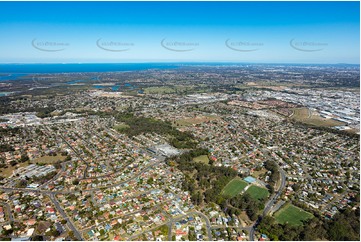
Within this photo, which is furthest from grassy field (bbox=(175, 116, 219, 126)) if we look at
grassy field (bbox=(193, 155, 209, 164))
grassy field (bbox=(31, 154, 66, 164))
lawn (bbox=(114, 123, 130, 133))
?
grassy field (bbox=(31, 154, 66, 164))

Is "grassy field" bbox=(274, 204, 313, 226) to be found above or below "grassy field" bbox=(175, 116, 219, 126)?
above

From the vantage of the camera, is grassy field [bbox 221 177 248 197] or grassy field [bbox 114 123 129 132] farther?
grassy field [bbox 114 123 129 132]

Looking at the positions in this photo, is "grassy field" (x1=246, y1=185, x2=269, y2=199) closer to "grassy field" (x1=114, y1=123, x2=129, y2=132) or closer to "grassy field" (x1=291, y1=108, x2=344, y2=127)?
"grassy field" (x1=114, y1=123, x2=129, y2=132)

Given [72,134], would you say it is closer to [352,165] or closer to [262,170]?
[262,170]

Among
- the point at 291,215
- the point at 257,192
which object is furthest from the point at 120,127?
the point at 291,215

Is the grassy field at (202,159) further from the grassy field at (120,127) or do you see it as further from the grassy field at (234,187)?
the grassy field at (120,127)

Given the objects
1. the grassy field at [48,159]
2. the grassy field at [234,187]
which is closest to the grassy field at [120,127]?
the grassy field at [48,159]
